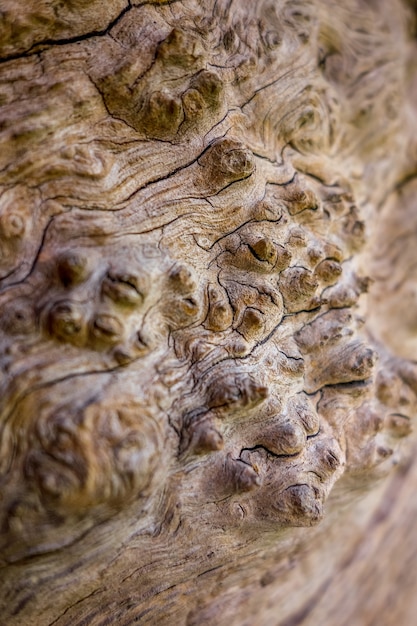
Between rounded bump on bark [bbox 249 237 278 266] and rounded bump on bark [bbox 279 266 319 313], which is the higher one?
rounded bump on bark [bbox 249 237 278 266]

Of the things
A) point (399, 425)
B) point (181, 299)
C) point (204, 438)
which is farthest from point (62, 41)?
point (399, 425)

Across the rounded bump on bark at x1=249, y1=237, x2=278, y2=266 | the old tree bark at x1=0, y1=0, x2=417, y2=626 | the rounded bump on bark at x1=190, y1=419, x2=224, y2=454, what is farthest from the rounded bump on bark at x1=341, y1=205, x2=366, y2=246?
the rounded bump on bark at x1=190, y1=419, x2=224, y2=454

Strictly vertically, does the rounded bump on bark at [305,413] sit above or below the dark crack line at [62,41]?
below

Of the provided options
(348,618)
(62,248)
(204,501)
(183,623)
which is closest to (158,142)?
(62,248)

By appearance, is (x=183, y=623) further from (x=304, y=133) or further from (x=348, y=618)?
(x=304, y=133)

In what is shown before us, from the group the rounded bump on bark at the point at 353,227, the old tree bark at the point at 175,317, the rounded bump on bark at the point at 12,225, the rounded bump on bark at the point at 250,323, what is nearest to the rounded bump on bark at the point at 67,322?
the old tree bark at the point at 175,317

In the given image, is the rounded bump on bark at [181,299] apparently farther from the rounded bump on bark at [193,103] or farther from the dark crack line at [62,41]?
the dark crack line at [62,41]

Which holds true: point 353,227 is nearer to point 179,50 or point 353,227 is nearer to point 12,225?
point 179,50

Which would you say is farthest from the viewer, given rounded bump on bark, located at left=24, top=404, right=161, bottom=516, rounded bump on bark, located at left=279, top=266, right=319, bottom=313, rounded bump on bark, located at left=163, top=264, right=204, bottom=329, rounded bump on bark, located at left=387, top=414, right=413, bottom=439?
rounded bump on bark, located at left=387, top=414, right=413, bottom=439

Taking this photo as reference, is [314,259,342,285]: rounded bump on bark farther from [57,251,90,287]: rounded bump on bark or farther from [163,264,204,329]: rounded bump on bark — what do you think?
[57,251,90,287]: rounded bump on bark
